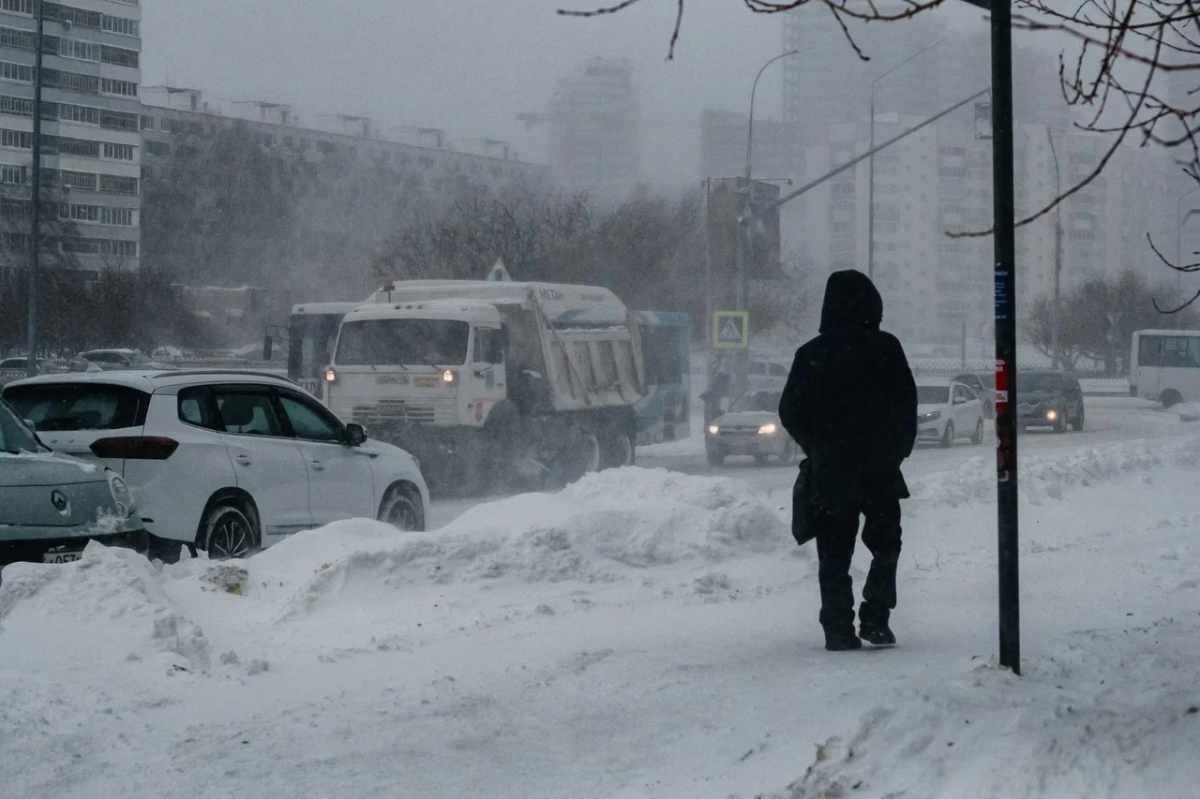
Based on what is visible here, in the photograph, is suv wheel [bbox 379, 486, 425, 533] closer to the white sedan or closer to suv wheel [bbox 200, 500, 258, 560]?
suv wheel [bbox 200, 500, 258, 560]

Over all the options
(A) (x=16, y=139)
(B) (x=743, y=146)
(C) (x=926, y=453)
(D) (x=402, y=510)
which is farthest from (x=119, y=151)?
(D) (x=402, y=510)

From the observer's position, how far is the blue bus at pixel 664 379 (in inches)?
972

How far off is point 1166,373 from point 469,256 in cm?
2442

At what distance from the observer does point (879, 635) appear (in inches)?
260

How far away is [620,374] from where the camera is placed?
2284 centimetres

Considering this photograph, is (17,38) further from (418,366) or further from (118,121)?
(418,366)

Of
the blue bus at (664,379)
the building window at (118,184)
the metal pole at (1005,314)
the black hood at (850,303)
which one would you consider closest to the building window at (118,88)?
the building window at (118,184)

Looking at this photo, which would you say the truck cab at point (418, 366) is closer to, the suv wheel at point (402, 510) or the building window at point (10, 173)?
the suv wheel at point (402, 510)

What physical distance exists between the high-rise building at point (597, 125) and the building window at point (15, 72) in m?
31.5

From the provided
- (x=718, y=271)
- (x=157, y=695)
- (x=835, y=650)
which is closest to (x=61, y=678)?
(x=157, y=695)

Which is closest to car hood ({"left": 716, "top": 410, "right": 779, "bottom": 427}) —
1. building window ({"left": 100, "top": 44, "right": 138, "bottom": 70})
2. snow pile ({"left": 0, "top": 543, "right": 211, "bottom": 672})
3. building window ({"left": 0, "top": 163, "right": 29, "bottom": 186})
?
snow pile ({"left": 0, "top": 543, "right": 211, "bottom": 672})

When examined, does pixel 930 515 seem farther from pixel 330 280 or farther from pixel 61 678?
pixel 330 280

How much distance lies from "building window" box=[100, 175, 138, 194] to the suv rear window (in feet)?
275

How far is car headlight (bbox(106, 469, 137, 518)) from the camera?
7.57 meters
